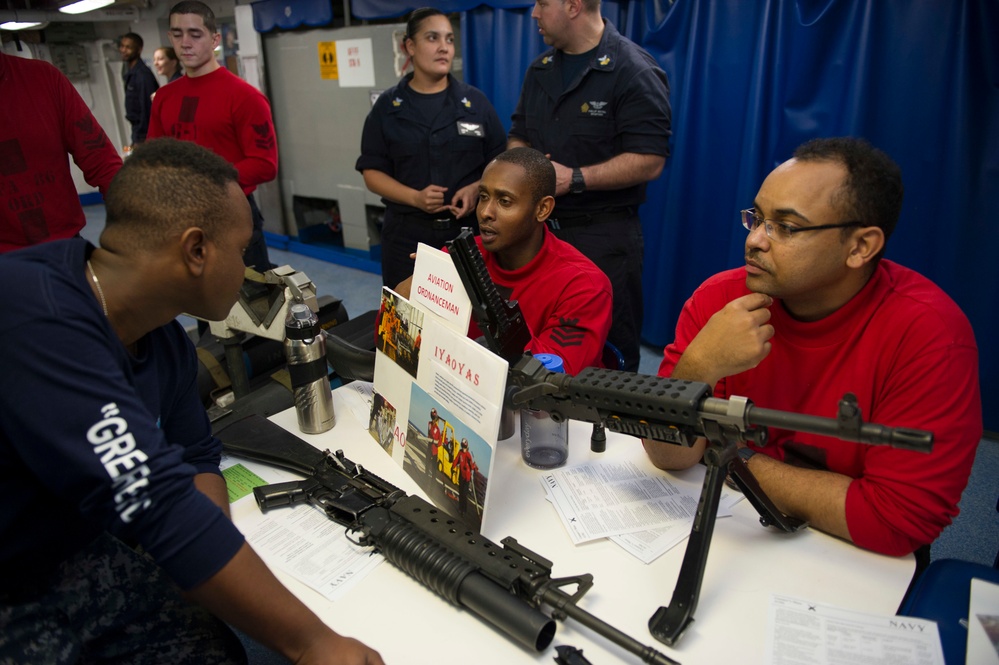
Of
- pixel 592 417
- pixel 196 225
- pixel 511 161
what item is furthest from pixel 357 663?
pixel 511 161

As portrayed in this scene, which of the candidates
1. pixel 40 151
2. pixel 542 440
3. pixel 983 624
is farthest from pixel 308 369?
pixel 40 151

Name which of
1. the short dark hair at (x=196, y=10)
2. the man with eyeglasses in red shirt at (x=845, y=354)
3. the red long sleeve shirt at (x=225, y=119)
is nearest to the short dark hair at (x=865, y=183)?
the man with eyeglasses in red shirt at (x=845, y=354)

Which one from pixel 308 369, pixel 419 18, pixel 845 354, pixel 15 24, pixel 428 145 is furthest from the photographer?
pixel 15 24

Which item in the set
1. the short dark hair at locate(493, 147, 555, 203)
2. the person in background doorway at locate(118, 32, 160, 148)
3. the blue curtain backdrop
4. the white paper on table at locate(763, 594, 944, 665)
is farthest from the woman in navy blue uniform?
the person in background doorway at locate(118, 32, 160, 148)

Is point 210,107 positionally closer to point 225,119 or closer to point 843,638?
point 225,119

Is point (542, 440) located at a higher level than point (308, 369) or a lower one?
lower

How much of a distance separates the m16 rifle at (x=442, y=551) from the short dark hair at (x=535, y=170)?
1.10 meters

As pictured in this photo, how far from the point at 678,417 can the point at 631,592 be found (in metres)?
0.34

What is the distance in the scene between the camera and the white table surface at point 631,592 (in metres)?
1.04

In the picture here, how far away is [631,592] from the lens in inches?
45.0

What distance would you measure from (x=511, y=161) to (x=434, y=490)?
3.86 feet

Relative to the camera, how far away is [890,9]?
9.39 feet

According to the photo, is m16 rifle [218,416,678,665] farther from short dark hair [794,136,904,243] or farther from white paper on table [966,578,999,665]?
short dark hair [794,136,904,243]

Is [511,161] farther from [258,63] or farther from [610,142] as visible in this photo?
[258,63]
